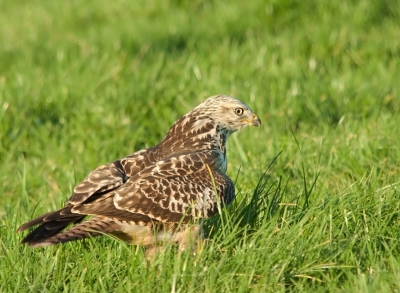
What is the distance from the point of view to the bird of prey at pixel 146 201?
206 inches

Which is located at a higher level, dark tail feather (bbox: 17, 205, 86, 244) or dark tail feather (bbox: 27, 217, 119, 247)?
dark tail feather (bbox: 17, 205, 86, 244)

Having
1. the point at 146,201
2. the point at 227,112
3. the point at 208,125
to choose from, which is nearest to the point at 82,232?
the point at 146,201

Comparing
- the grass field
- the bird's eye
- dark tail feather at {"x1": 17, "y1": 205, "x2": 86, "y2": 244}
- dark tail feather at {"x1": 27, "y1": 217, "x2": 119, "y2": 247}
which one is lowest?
the grass field

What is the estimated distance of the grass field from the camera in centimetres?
496

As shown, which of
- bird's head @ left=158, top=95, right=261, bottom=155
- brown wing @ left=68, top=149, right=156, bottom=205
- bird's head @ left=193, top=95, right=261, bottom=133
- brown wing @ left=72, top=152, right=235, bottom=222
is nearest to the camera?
brown wing @ left=72, top=152, right=235, bottom=222

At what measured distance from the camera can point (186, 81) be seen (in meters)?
9.66

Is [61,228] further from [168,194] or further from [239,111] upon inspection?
[239,111]

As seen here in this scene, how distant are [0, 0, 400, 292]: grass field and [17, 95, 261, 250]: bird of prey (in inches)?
6.1

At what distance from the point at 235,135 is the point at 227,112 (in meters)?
1.26

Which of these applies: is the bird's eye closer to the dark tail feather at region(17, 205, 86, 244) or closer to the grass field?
the grass field

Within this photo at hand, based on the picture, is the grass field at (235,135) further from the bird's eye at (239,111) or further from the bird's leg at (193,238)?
the bird's eye at (239,111)

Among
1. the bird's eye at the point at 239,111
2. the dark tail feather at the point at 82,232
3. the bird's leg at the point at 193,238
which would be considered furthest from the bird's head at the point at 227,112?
the dark tail feather at the point at 82,232

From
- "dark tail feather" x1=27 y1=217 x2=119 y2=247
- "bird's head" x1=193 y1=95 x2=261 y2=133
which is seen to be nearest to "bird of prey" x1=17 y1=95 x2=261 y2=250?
"dark tail feather" x1=27 y1=217 x2=119 y2=247

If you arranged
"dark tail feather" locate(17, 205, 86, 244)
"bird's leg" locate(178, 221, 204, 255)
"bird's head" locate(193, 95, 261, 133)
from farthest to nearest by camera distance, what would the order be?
"bird's head" locate(193, 95, 261, 133) → "bird's leg" locate(178, 221, 204, 255) → "dark tail feather" locate(17, 205, 86, 244)
